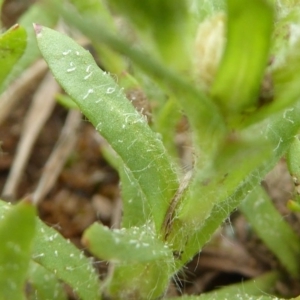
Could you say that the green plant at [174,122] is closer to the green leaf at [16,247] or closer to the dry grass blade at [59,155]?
the green leaf at [16,247]

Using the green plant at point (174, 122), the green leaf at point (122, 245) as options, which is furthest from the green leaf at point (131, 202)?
the green leaf at point (122, 245)

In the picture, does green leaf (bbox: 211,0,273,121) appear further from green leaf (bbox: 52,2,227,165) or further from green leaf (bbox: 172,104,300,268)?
green leaf (bbox: 172,104,300,268)

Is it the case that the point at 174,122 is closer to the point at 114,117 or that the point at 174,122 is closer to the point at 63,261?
the point at 114,117

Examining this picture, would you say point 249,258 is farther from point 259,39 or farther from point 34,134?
point 259,39

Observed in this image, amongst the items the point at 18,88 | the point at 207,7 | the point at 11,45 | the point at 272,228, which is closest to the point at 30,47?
the point at 11,45

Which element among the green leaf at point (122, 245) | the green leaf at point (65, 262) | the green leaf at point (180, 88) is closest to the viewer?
the green leaf at point (180, 88)

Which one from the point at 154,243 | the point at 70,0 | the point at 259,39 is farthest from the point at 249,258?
the point at 259,39
